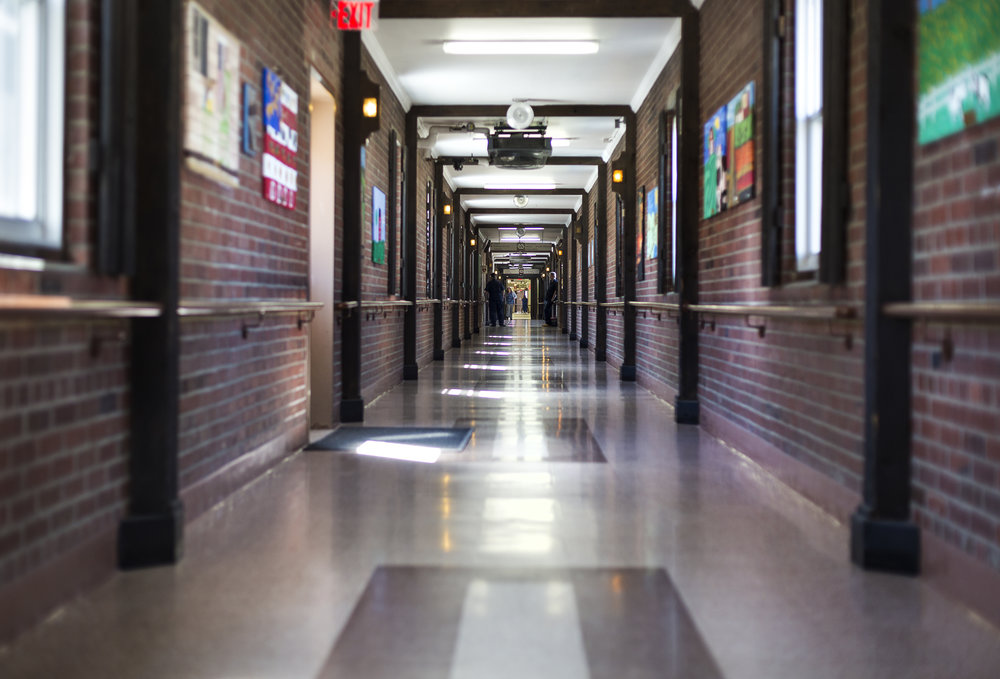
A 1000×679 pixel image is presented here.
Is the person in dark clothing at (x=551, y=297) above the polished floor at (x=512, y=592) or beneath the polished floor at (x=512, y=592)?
above

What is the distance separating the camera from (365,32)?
7219 millimetres

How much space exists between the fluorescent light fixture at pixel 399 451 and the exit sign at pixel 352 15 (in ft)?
8.89

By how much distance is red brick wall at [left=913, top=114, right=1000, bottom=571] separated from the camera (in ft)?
8.45

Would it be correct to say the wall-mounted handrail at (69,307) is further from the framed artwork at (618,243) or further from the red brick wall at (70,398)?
the framed artwork at (618,243)

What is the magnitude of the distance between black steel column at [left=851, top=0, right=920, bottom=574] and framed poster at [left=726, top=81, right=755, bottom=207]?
2.14 m

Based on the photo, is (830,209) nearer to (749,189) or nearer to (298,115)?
(749,189)

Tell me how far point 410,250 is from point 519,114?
1971 mm

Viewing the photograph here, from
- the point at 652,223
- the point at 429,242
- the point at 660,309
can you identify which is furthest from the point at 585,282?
the point at 660,309

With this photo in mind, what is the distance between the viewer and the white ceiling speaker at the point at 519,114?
379 inches

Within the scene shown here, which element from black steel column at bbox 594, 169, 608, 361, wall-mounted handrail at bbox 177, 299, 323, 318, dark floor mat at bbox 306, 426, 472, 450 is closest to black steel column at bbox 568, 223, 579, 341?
black steel column at bbox 594, 169, 608, 361

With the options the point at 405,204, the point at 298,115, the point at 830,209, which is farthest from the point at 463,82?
the point at 830,209

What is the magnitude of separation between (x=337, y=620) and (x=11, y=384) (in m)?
1.04

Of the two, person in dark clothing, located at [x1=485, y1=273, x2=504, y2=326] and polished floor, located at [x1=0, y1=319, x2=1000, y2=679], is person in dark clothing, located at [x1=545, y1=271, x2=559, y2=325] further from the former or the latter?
polished floor, located at [x1=0, y1=319, x2=1000, y2=679]

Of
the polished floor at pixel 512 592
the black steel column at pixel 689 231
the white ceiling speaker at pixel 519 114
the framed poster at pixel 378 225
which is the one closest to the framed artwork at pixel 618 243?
the white ceiling speaker at pixel 519 114
